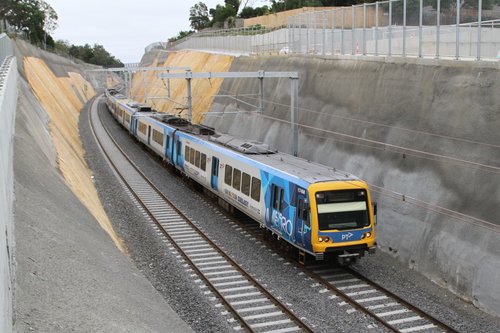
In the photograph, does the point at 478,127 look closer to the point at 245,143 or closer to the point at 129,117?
the point at 245,143

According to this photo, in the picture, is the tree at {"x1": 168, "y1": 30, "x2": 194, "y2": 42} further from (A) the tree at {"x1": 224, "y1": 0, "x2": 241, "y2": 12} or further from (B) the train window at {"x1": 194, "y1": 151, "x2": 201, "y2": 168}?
(B) the train window at {"x1": 194, "y1": 151, "x2": 201, "y2": 168}

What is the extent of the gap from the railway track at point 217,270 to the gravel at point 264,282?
0.31 metres

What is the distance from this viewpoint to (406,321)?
12.0 meters

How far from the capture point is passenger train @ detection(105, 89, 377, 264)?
1430cm

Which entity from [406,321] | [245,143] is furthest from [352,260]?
[245,143]

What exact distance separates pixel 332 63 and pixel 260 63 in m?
12.2

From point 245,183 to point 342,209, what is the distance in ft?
14.6

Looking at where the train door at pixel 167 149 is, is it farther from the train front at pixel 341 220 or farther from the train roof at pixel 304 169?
the train front at pixel 341 220

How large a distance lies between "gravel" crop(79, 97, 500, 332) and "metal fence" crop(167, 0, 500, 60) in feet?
23.0

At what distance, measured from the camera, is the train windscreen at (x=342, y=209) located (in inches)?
563

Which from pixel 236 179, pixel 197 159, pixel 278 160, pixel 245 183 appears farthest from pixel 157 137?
pixel 278 160

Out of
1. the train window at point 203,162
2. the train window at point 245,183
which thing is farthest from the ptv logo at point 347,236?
the train window at point 203,162

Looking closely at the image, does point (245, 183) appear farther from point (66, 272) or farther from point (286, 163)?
point (66, 272)

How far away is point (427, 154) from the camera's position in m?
16.1
